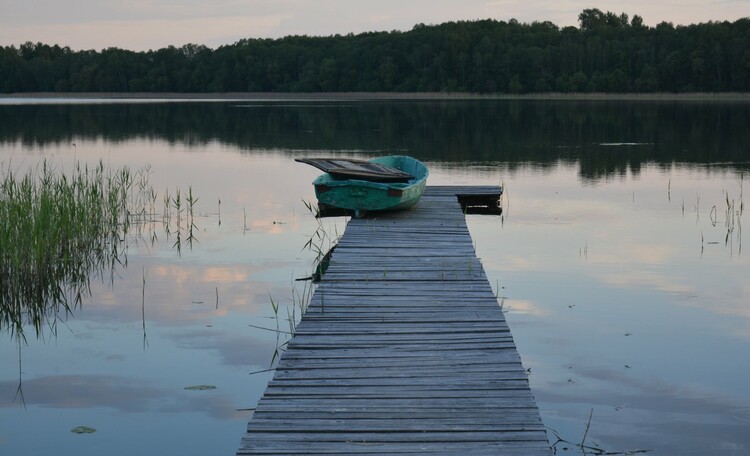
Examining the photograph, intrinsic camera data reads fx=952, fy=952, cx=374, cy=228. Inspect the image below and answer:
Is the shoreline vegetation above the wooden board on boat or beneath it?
above

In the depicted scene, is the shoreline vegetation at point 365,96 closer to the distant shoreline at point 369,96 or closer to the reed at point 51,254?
the distant shoreline at point 369,96

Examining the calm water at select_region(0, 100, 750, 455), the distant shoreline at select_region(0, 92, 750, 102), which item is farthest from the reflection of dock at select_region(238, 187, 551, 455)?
the distant shoreline at select_region(0, 92, 750, 102)

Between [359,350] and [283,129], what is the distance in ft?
102

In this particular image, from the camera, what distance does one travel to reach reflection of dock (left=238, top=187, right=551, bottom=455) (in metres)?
4.65

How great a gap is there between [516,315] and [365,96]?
95408mm

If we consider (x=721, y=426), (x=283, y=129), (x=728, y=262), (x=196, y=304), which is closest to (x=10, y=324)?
(x=196, y=304)

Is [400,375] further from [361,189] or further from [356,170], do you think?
[356,170]

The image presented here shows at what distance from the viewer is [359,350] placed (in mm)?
6137

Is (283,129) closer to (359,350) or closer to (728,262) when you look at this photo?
(728,262)

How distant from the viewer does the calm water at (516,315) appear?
5.79 meters

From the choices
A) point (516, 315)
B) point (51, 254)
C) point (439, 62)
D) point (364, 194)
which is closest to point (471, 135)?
point (364, 194)

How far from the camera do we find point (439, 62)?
327ft

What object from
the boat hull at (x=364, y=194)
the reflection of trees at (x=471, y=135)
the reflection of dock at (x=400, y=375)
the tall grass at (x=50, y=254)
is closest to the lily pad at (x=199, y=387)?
the reflection of dock at (x=400, y=375)

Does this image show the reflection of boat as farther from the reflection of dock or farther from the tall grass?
the reflection of dock
